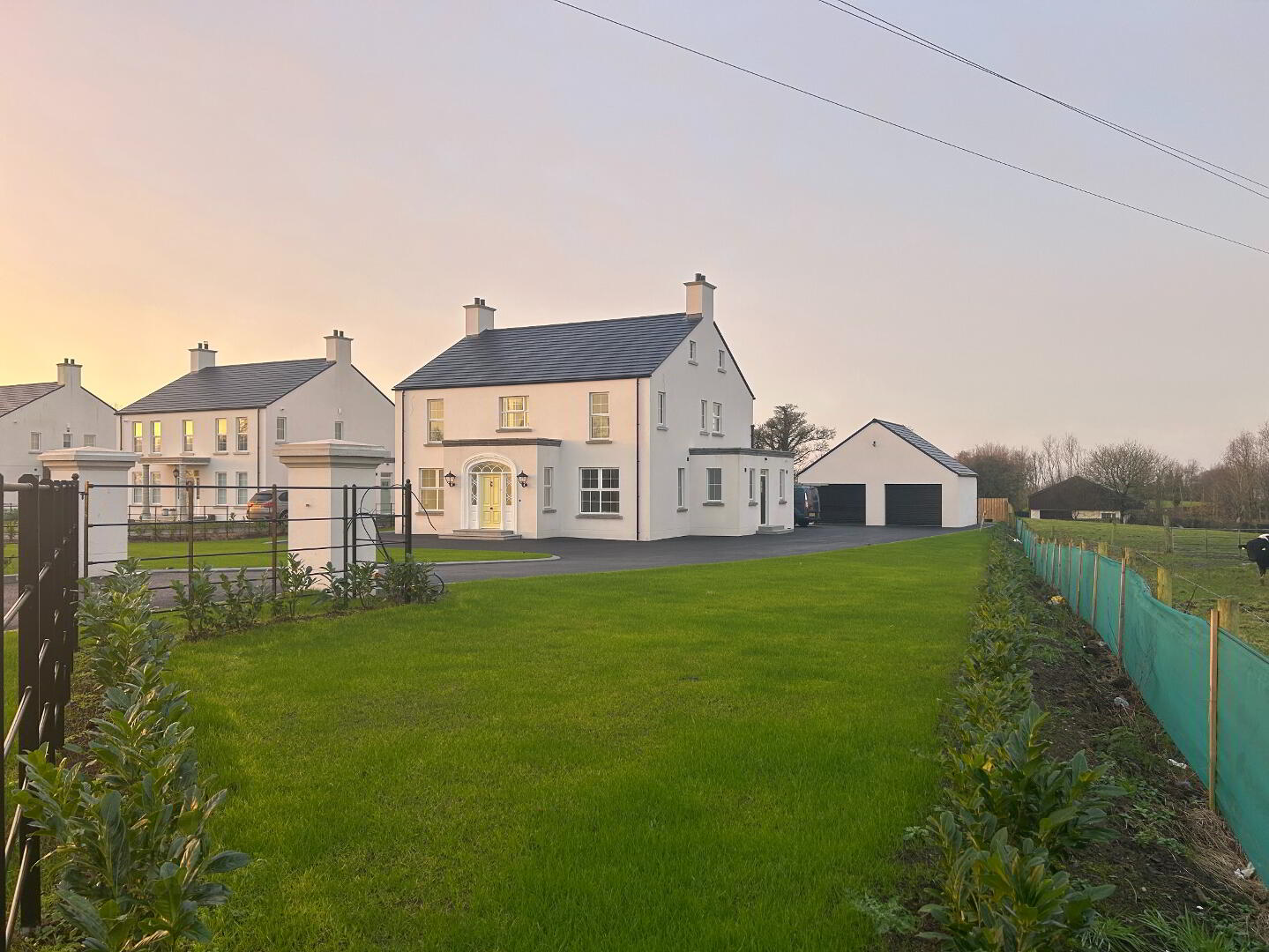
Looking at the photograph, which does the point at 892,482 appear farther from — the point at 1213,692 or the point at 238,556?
the point at 1213,692

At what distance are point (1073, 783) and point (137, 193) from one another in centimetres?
1718

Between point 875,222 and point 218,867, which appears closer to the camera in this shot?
point 218,867

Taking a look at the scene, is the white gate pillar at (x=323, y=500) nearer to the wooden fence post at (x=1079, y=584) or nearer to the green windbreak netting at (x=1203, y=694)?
the green windbreak netting at (x=1203, y=694)

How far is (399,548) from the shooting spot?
95.2ft

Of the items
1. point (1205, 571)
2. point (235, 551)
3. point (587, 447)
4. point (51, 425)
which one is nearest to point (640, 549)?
point (587, 447)

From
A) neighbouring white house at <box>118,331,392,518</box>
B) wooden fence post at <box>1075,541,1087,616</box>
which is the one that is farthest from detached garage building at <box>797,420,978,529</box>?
wooden fence post at <box>1075,541,1087,616</box>

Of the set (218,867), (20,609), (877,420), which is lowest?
(218,867)

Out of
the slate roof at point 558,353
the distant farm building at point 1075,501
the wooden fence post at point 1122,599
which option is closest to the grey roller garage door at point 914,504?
the slate roof at point 558,353

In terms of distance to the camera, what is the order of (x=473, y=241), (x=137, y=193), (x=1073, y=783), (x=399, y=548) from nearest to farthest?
(x=1073, y=783), (x=137, y=193), (x=473, y=241), (x=399, y=548)

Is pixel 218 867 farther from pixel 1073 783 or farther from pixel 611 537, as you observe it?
pixel 611 537

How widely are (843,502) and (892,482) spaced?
2812 mm

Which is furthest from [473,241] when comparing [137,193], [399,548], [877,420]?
[877,420]

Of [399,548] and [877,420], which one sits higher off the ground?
[877,420]

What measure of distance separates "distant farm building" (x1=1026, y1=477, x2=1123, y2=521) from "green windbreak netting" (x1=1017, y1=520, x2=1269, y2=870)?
2422 inches
